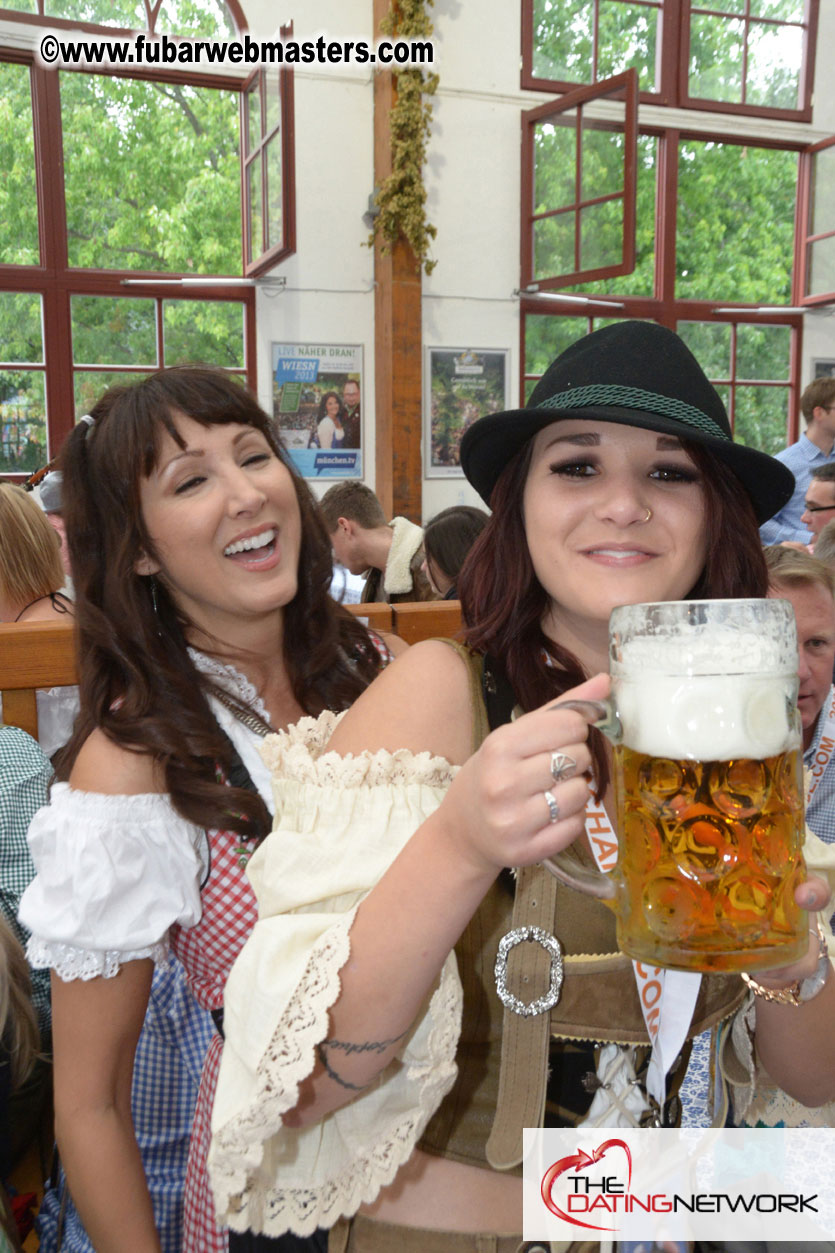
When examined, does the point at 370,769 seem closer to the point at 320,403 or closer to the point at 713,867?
the point at 713,867

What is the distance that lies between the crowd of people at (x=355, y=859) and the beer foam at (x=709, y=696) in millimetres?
46

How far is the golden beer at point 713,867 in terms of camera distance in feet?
2.27

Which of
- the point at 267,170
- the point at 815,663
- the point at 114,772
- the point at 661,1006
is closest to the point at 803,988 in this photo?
the point at 661,1006

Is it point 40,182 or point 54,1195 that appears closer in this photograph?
point 54,1195

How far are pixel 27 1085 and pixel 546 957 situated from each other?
931 mm

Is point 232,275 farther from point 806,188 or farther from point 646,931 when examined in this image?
point 646,931

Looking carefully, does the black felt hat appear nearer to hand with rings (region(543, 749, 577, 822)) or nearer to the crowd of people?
the crowd of people

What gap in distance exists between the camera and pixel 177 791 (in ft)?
4.14

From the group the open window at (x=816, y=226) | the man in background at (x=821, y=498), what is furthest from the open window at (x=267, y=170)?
the open window at (x=816, y=226)

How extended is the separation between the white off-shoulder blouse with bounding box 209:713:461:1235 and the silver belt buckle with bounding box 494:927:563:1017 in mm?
60

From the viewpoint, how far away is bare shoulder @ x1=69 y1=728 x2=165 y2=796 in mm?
1253

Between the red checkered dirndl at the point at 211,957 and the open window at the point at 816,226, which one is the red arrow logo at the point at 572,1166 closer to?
the red checkered dirndl at the point at 211,957

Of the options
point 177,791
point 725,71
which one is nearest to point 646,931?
point 177,791

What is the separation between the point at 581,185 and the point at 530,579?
5.91 meters
